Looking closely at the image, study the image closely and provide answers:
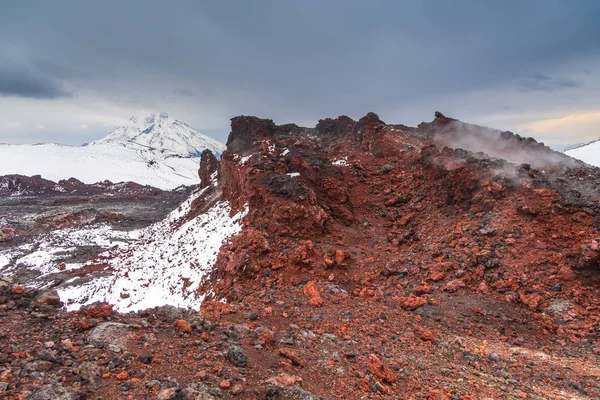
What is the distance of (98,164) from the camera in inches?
3644

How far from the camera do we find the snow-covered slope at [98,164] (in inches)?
3231

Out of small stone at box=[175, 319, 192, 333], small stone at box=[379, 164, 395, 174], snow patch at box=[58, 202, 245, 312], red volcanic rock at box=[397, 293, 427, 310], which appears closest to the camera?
small stone at box=[175, 319, 192, 333]

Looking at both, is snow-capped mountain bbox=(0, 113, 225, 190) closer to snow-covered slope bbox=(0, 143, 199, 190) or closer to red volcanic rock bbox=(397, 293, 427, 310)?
snow-covered slope bbox=(0, 143, 199, 190)

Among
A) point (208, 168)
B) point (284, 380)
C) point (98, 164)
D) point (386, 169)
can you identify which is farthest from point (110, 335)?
point (98, 164)

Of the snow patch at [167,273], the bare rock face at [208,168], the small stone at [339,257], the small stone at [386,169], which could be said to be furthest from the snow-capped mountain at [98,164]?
the small stone at [339,257]

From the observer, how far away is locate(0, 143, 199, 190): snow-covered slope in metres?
82.1

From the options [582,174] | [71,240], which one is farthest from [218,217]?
[71,240]

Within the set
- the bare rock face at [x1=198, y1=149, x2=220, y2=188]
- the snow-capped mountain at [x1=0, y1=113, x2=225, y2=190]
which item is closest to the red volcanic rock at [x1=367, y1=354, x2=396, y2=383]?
the bare rock face at [x1=198, y1=149, x2=220, y2=188]

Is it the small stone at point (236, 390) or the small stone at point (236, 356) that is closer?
the small stone at point (236, 390)

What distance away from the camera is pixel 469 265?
857 centimetres

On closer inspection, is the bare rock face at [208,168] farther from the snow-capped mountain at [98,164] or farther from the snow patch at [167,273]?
the snow-capped mountain at [98,164]

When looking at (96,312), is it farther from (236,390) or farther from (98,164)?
(98,164)

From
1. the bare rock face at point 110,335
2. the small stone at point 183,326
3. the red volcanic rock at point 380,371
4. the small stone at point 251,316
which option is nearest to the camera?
the bare rock face at point 110,335

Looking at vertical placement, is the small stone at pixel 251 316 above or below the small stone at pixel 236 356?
below
